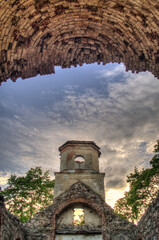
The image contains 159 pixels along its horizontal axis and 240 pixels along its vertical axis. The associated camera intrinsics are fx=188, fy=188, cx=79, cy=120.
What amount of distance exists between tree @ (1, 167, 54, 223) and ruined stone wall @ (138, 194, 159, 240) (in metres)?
17.8

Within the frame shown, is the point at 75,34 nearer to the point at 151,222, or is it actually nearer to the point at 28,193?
the point at 151,222

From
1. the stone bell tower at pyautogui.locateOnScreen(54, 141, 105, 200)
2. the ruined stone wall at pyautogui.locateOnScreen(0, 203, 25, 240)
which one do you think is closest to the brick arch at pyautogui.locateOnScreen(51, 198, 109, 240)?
the stone bell tower at pyautogui.locateOnScreen(54, 141, 105, 200)

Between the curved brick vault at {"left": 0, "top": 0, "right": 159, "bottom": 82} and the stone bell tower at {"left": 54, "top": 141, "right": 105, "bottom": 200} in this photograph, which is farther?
the stone bell tower at {"left": 54, "top": 141, "right": 105, "bottom": 200}

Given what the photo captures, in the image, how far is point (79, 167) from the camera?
1775 cm

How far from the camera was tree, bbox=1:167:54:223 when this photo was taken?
2139 cm

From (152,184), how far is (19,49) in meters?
17.0

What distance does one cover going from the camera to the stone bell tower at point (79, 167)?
16.8 meters

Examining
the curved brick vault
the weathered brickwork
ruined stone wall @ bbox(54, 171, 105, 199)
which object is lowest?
the weathered brickwork

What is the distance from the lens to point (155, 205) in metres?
5.55

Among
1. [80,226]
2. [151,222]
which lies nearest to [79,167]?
[80,226]

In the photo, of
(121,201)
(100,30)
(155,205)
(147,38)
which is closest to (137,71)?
(147,38)

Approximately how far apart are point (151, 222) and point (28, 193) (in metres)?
19.2

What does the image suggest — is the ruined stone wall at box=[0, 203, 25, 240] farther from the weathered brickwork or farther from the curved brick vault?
the curved brick vault

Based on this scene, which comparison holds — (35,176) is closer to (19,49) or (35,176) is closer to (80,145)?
(80,145)
